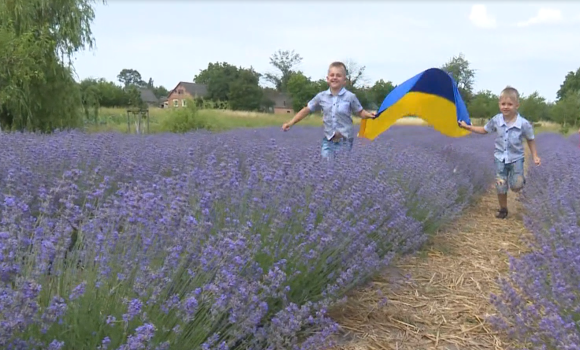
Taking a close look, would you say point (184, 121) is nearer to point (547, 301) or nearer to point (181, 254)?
point (181, 254)

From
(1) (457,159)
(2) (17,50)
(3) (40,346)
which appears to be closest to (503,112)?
(1) (457,159)

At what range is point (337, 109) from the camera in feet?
16.0

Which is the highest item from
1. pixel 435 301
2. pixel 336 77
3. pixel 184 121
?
pixel 336 77

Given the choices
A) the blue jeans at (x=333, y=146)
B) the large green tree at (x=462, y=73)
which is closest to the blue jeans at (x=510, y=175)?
the blue jeans at (x=333, y=146)

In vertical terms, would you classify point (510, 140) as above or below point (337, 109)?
below

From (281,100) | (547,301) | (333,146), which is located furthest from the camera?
(281,100)

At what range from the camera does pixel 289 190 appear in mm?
2736

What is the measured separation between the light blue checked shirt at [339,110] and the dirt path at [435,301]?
125 centimetres

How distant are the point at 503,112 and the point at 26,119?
985cm

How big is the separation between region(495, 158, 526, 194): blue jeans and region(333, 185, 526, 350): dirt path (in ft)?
3.05

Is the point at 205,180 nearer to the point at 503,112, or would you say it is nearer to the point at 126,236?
the point at 126,236

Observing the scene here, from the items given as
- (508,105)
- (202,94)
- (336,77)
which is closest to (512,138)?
(508,105)

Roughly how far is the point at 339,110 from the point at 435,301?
2179 millimetres

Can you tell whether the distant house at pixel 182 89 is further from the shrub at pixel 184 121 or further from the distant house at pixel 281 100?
the shrub at pixel 184 121
